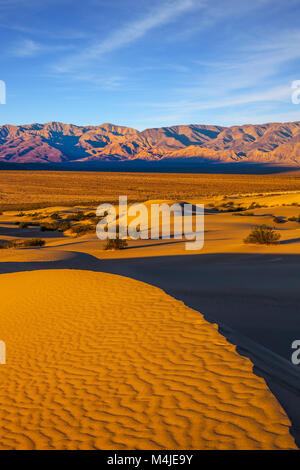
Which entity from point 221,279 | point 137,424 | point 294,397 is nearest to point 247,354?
point 294,397

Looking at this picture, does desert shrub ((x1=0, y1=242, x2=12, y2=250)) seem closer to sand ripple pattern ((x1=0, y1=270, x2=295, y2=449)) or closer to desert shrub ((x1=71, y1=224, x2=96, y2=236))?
desert shrub ((x1=71, y1=224, x2=96, y2=236))

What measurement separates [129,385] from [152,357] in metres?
0.83

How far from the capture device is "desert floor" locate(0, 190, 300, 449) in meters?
4.05

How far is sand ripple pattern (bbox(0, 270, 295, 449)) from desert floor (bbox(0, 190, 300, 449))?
16mm

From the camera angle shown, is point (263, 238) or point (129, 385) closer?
point (129, 385)

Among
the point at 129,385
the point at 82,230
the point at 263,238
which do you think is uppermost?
the point at 263,238

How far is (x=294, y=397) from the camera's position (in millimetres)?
4551

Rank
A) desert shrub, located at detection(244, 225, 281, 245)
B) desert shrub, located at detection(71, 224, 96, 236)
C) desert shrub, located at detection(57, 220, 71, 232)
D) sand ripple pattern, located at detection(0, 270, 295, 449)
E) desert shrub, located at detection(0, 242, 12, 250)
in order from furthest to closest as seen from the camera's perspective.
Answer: desert shrub, located at detection(57, 220, 71, 232)
desert shrub, located at detection(71, 224, 96, 236)
desert shrub, located at detection(0, 242, 12, 250)
desert shrub, located at detection(244, 225, 281, 245)
sand ripple pattern, located at detection(0, 270, 295, 449)

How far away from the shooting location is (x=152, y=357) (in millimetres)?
5820

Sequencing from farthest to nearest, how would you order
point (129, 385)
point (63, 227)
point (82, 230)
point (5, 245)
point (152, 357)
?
point (63, 227) → point (82, 230) → point (5, 245) → point (152, 357) → point (129, 385)

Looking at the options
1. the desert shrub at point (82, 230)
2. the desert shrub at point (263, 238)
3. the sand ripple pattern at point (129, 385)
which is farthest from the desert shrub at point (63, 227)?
the sand ripple pattern at point (129, 385)

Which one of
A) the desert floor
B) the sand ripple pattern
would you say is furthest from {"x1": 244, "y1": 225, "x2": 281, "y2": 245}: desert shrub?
the sand ripple pattern

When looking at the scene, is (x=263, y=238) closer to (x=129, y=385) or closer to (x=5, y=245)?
(x=129, y=385)

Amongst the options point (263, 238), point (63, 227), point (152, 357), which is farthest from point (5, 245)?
point (152, 357)
